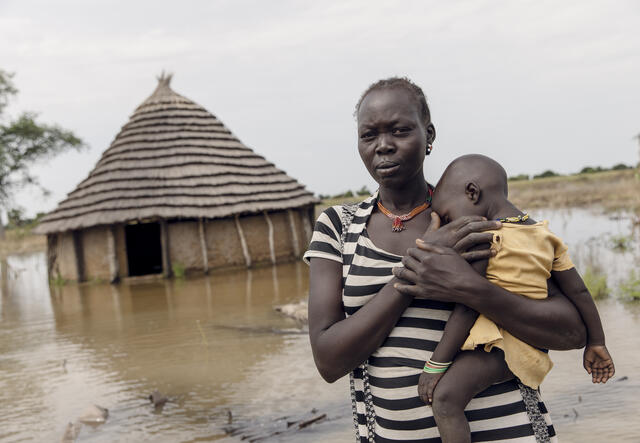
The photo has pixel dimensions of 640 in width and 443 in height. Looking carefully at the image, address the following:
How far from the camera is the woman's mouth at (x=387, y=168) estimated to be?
1524 millimetres

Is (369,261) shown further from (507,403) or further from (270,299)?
(270,299)

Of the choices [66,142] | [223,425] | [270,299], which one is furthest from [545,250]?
[66,142]

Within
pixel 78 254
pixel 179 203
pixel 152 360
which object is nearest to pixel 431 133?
pixel 152 360

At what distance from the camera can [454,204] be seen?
1.52 meters

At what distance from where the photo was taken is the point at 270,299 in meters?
8.49

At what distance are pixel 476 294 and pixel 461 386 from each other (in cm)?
24

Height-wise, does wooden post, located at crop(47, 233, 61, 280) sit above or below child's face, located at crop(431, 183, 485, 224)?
below

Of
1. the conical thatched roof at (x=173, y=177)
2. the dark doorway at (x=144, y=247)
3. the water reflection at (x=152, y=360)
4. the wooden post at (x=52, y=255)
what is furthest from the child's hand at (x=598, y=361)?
the dark doorway at (x=144, y=247)

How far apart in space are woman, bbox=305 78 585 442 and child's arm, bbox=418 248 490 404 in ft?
0.12

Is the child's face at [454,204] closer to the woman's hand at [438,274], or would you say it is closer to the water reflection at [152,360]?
the woman's hand at [438,274]

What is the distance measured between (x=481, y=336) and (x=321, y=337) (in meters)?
0.39

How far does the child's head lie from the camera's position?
153 centimetres

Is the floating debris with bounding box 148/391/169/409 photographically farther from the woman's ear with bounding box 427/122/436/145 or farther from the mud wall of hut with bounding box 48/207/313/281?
the mud wall of hut with bounding box 48/207/313/281

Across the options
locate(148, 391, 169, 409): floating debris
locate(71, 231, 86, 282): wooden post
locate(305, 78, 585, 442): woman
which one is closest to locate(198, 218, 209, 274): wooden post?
locate(71, 231, 86, 282): wooden post
